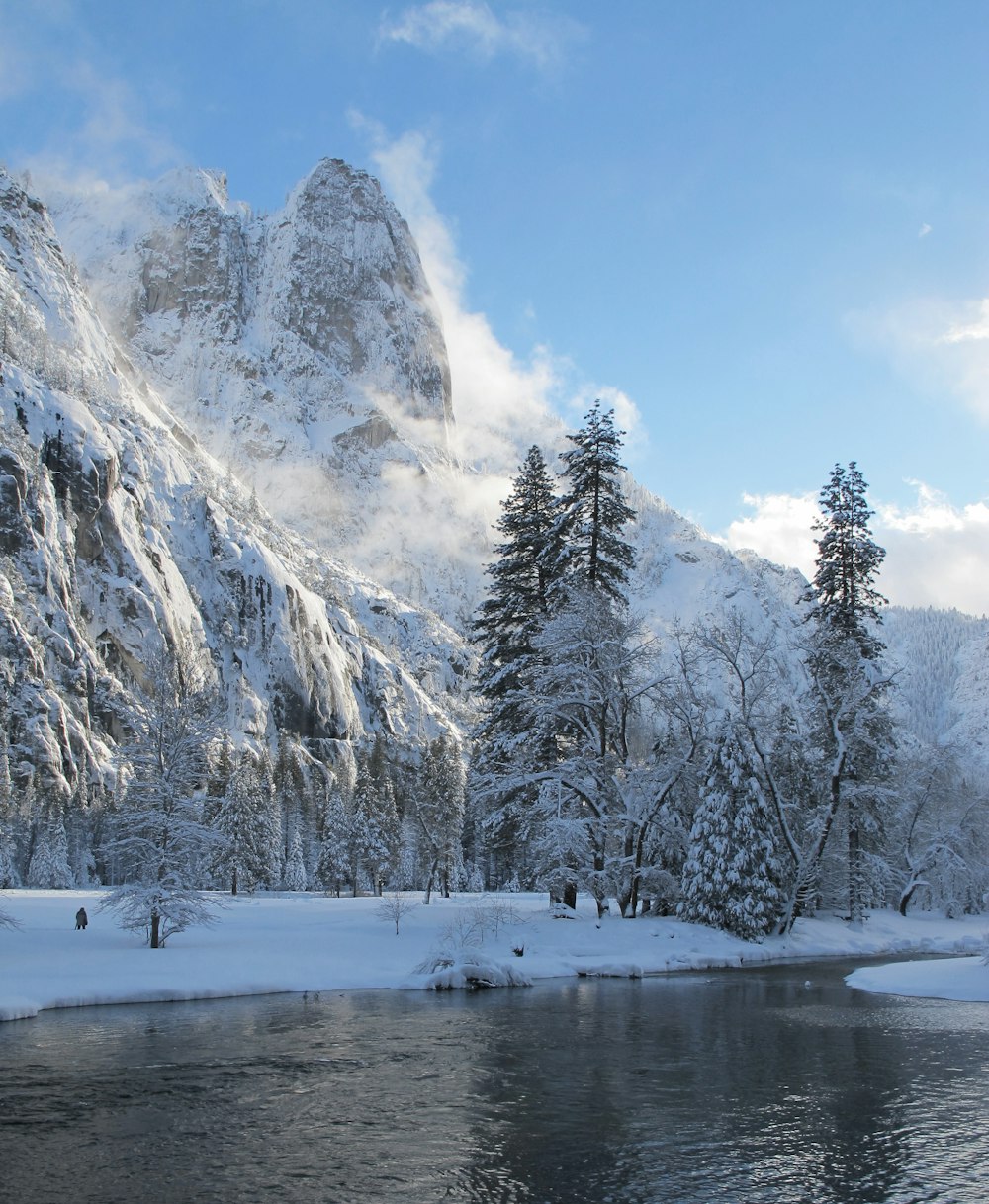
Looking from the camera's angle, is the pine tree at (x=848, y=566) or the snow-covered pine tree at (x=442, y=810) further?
the snow-covered pine tree at (x=442, y=810)

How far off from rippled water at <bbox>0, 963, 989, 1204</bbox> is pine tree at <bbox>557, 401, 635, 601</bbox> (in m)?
17.6

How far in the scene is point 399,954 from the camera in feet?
96.2

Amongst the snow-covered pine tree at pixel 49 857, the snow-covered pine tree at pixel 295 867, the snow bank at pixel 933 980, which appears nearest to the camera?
the snow bank at pixel 933 980

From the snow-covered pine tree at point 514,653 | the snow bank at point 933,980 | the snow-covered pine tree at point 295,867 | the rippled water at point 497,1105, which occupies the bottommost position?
the snow-covered pine tree at point 295,867

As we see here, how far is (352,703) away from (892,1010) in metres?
166

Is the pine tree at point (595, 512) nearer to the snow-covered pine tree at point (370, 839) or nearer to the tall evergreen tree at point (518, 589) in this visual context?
the tall evergreen tree at point (518, 589)

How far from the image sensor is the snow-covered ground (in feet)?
80.9

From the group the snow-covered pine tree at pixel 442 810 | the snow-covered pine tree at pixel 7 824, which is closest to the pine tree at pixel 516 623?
the snow-covered pine tree at pixel 442 810

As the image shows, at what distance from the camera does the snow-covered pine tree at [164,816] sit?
29.1 m

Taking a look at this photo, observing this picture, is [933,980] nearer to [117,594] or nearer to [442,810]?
[442,810]

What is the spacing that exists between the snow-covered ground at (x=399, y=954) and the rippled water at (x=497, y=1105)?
2.60m

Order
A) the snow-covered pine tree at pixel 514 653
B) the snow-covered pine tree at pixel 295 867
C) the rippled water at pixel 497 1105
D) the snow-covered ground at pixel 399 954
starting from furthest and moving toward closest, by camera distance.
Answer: the snow-covered pine tree at pixel 295 867, the snow-covered pine tree at pixel 514 653, the snow-covered ground at pixel 399 954, the rippled water at pixel 497 1105

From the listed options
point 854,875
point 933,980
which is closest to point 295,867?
point 854,875

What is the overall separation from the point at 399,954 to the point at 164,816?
8.55 metres
